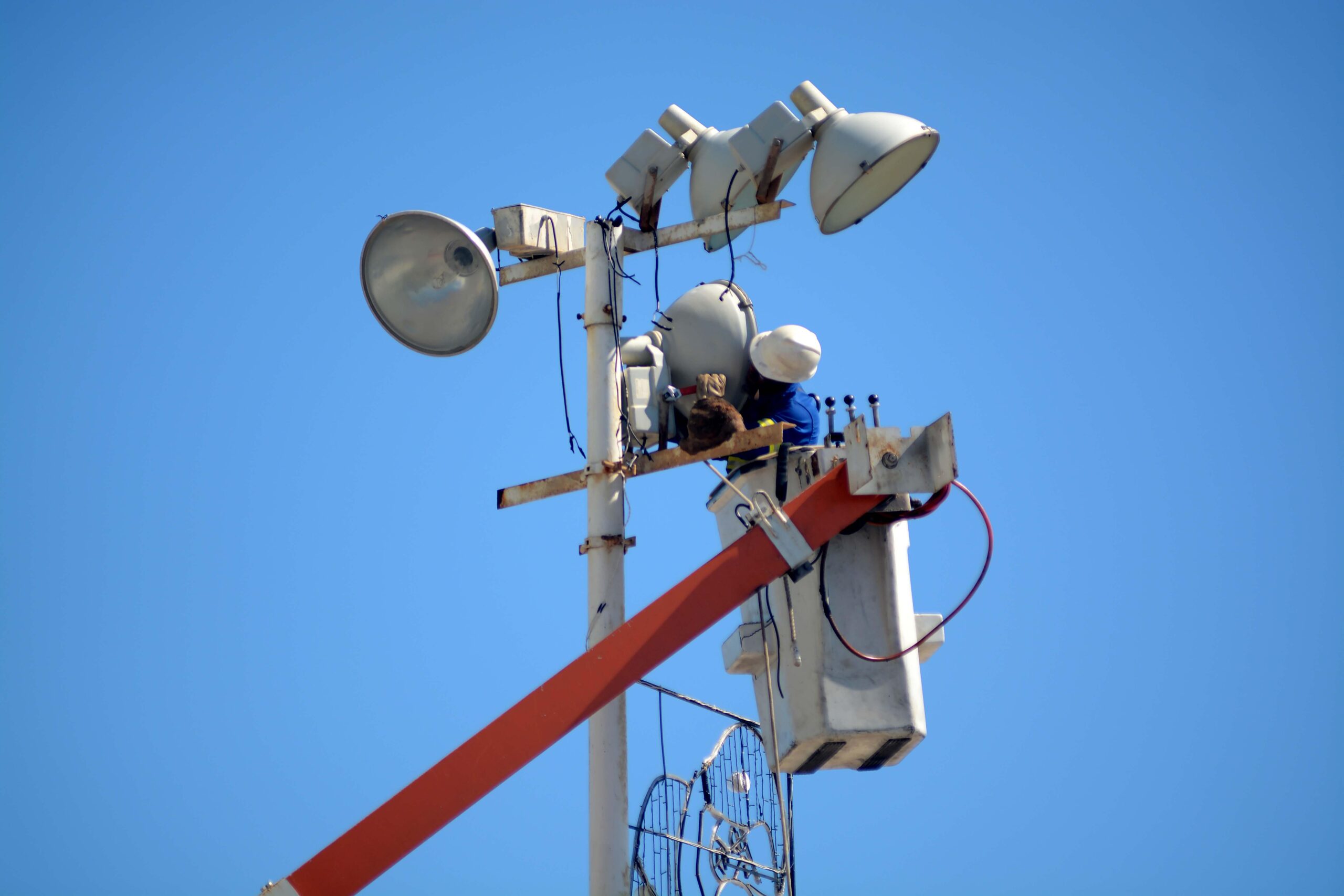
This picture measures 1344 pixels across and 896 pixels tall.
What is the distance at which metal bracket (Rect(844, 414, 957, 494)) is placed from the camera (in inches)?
364

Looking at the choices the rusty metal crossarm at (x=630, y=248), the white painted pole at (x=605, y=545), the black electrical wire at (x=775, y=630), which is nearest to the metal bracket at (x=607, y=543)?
the white painted pole at (x=605, y=545)

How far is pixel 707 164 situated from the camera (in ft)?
36.9

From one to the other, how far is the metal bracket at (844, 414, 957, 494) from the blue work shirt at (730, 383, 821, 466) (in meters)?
2.01

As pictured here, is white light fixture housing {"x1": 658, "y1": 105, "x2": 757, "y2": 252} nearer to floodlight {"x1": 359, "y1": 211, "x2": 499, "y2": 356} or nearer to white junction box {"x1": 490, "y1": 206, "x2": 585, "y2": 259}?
white junction box {"x1": 490, "y1": 206, "x2": 585, "y2": 259}

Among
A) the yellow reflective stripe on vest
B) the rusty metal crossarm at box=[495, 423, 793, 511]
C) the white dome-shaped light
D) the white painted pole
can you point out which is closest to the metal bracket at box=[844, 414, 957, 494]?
the rusty metal crossarm at box=[495, 423, 793, 511]

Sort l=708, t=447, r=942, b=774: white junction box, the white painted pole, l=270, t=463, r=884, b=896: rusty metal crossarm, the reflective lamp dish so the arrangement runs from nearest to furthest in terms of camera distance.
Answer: l=270, t=463, r=884, b=896: rusty metal crossarm, the white painted pole, the reflective lamp dish, l=708, t=447, r=942, b=774: white junction box

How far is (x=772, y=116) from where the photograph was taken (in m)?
10.7

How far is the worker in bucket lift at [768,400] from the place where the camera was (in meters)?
10.5

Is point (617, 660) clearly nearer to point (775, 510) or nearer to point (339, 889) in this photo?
point (775, 510)

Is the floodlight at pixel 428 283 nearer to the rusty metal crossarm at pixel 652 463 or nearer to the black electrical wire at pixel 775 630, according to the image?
the rusty metal crossarm at pixel 652 463

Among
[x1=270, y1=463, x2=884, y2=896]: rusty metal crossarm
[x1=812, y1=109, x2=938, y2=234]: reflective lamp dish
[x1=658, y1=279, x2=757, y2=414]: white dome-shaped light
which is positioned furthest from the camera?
[x1=658, y1=279, x2=757, y2=414]: white dome-shaped light

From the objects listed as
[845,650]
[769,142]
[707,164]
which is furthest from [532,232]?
[845,650]

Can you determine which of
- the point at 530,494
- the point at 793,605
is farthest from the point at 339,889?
the point at 793,605

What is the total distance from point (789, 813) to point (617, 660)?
265 cm
